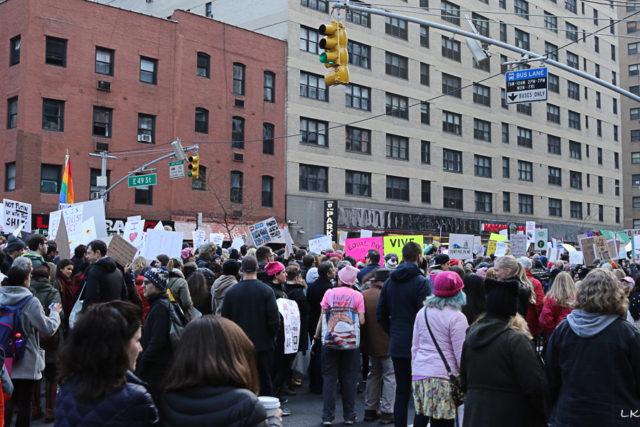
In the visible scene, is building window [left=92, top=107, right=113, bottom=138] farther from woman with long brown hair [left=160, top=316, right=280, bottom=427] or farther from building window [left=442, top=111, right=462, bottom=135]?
woman with long brown hair [left=160, top=316, right=280, bottom=427]

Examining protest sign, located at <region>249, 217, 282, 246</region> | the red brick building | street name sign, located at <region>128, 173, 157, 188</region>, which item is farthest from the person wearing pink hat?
the red brick building

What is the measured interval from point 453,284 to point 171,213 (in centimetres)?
2951

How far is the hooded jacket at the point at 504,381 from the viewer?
4.58m

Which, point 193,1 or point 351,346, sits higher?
point 193,1

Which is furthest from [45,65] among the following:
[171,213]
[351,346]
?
[351,346]

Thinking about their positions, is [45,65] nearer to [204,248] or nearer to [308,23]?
[308,23]

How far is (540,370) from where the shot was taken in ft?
15.2

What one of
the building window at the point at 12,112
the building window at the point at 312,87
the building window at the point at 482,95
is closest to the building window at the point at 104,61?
the building window at the point at 12,112

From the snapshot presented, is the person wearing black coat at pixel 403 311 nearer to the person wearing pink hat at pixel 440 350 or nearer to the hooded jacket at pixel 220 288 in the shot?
the person wearing pink hat at pixel 440 350

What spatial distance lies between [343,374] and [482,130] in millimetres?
45512

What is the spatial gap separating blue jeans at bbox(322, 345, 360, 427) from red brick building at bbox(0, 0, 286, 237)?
82.8 feet

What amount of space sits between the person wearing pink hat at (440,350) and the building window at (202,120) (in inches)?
1224

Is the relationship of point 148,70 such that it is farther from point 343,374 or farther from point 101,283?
point 343,374

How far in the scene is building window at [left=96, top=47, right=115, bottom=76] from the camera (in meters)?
32.3
